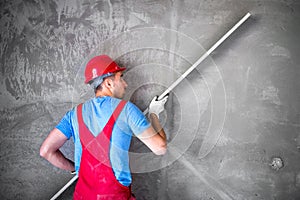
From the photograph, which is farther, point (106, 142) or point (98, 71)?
point (98, 71)

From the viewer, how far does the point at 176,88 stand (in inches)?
79.8

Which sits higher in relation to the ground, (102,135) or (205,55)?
(205,55)

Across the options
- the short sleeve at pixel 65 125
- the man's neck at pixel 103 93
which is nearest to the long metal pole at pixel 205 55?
the man's neck at pixel 103 93

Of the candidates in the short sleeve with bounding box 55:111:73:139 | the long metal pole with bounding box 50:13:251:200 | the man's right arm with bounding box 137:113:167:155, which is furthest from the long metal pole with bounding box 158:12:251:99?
the short sleeve with bounding box 55:111:73:139

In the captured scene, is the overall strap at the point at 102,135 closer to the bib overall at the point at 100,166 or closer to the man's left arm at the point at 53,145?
the bib overall at the point at 100,166

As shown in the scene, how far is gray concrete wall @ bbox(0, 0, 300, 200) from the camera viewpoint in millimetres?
1922

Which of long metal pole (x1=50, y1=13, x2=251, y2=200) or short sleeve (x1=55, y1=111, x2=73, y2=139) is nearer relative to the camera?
short sleeve (x1=55, y1=111, x2=73, y2=139)

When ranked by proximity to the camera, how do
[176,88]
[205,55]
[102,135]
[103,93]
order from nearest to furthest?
[102,135], [103,93], [205,55], [176,88]

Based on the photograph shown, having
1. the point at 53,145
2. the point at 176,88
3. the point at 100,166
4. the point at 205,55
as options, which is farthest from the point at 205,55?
the point at 53,145

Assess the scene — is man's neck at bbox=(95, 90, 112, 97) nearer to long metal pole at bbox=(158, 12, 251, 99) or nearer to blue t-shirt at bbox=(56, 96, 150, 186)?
blue t-shirt at bbox=(56, 96, 150, 186)

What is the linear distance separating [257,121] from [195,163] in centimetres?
54

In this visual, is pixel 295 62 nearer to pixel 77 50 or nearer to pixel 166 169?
pixel 166 169

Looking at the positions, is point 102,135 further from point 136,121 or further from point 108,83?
point 108,83

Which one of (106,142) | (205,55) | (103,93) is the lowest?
(106,142)
